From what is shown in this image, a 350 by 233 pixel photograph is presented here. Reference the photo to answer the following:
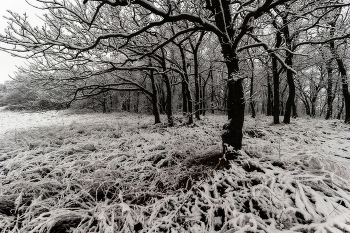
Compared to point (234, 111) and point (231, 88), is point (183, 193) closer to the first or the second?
point (234, 111)

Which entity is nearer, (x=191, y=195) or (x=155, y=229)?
(x=155, y=229)

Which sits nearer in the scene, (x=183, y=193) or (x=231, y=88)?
(x=183, y=193)

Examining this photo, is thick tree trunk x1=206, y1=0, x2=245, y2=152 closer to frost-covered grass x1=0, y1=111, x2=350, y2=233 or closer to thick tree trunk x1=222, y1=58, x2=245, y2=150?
thick tree trunk x1=222, y1=58, x2=245, y2=150

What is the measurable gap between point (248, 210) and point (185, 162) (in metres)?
1.52

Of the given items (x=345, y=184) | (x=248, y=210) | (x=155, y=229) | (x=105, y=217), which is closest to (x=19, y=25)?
(x=105, y=217)

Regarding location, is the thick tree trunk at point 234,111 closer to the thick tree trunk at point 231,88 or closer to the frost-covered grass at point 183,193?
A: the thick tree trunk at point 231,88

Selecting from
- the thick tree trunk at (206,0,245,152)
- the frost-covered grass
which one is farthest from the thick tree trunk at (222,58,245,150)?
the frost-covered grass

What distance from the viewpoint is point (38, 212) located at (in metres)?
2.40

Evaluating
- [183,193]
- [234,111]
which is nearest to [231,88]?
[234,111]

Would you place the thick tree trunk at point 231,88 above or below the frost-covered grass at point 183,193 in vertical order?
above

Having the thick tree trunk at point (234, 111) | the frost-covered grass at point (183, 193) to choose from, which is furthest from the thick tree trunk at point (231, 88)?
the frost-covered grass at point (183, 193)

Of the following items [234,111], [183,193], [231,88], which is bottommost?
[183,193]

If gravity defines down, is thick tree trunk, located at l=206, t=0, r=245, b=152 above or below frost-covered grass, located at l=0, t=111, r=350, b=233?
above

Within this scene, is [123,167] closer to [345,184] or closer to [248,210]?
[248,210]
